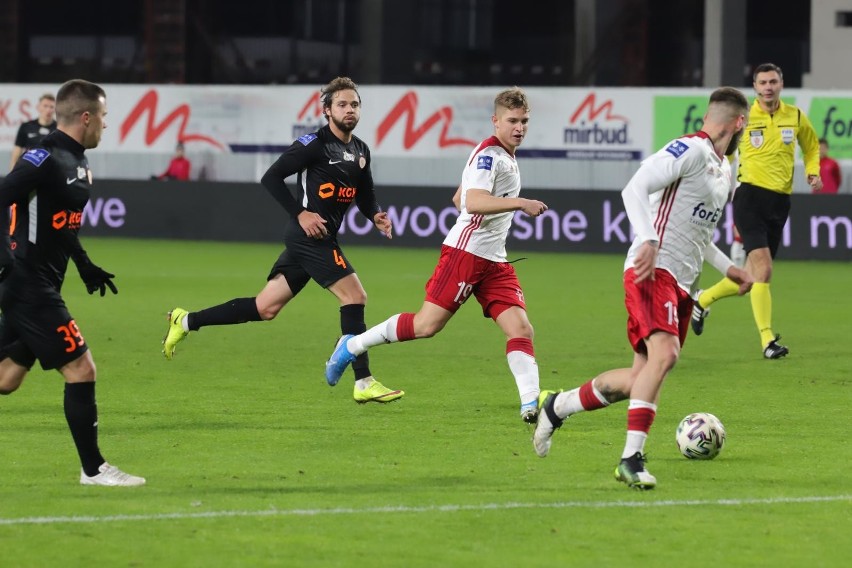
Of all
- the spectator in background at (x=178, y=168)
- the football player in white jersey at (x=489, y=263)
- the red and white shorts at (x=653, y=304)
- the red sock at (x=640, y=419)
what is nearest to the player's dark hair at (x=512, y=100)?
the football player in white jersey at (x=489, y=263)

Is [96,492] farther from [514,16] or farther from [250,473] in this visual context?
[514,16]

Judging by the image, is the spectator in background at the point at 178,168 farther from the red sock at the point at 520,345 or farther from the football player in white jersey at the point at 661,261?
the football player in white jersey at the point at 661,261

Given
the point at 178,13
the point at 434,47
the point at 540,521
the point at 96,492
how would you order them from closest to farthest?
the point at 540,521, the point at 96,492, the point at 178,13, the point at 434,47

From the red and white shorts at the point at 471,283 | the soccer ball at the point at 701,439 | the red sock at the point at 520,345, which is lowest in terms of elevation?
the soccer ball at the point at 701,439

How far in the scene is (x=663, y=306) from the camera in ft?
23.8

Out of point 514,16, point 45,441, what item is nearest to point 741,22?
point 514,16

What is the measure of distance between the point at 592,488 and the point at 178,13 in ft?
107

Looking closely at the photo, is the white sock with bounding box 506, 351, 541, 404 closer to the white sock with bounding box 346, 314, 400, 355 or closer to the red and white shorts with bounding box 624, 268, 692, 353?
the white sock with bounding box 346, 314, 400, 355

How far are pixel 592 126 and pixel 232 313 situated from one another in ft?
60.5

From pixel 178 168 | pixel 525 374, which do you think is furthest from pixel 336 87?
pixel 178 168

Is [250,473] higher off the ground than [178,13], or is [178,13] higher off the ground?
[178,13]

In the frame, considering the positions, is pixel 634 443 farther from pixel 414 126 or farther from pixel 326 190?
pixel 414 126

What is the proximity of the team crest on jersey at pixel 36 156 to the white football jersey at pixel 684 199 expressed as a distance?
2.58 m

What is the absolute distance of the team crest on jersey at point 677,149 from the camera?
24.0 feet
